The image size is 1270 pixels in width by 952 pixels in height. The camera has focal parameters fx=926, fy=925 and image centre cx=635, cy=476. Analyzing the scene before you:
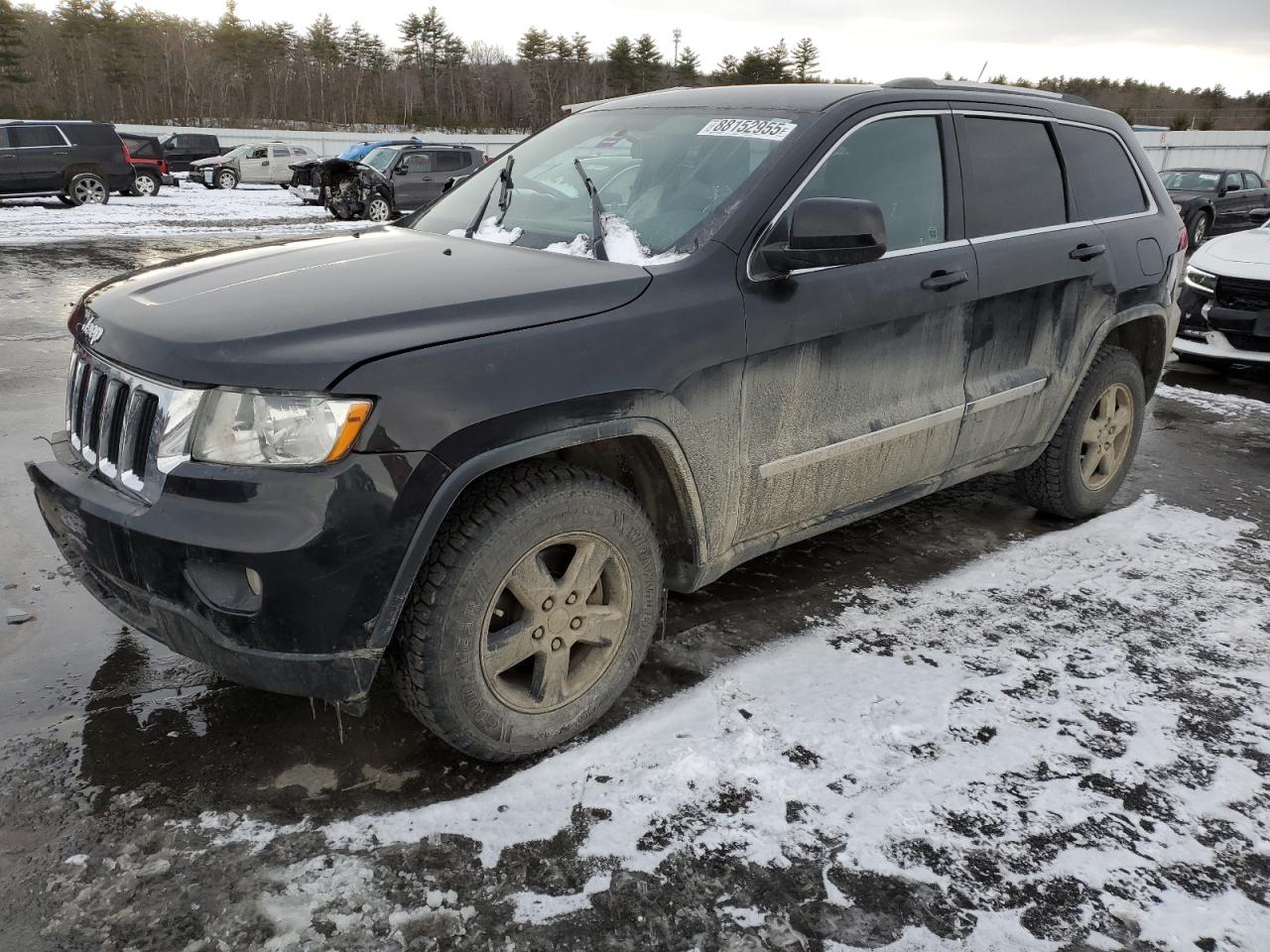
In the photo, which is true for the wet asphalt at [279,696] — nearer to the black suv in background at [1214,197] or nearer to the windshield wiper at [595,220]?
the windshield wiper at [595,220]

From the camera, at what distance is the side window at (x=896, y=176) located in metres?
2.97

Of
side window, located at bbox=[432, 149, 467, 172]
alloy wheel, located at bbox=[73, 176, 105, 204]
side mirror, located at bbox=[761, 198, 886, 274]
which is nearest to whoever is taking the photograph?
side mirror, located at bbox=[761, 198, 886, 274]

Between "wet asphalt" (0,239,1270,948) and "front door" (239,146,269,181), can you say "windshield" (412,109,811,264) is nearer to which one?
A: "wet asphalt" (0,239,1270,948)

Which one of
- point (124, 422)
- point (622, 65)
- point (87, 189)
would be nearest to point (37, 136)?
point (87, 189)

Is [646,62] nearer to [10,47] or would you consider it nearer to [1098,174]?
[10,47]

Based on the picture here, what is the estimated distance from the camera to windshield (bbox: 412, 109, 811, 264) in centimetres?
281

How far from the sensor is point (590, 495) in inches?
95.7

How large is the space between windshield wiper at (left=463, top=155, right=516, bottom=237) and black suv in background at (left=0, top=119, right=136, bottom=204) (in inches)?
761

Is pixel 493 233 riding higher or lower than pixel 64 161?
lower

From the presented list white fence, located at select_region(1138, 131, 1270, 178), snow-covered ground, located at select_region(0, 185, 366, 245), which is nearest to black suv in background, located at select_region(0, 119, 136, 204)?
snow-covered ground, located at select_region(0, 185, 366, 245)

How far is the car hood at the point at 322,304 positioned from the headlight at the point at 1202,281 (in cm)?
659

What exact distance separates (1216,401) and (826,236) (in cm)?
574

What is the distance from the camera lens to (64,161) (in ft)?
61.8

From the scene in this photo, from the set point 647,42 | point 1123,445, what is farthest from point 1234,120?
point 1123,445
